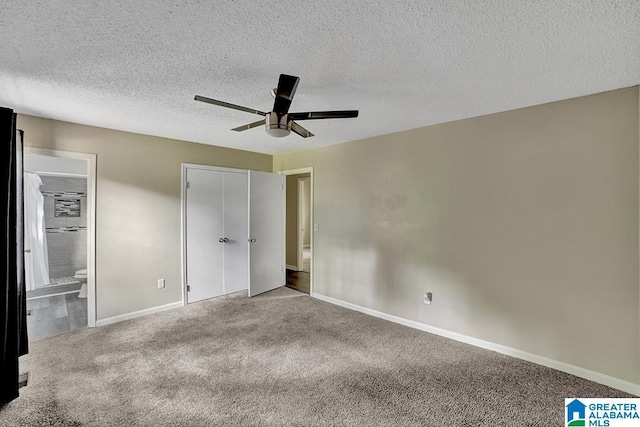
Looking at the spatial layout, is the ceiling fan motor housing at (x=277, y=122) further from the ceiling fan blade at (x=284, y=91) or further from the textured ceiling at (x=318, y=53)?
the textured ceiling at (x=318, y=53)

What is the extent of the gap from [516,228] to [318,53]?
237 cm

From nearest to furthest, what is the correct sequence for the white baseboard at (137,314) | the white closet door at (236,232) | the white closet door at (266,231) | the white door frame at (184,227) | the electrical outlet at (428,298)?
the electrical outlet at (428,298) → the white baseboard at (137,314) → the white door frame at (184,227) → the white closet door at (266,231) → the white closet door at (236,232)

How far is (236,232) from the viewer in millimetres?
4656

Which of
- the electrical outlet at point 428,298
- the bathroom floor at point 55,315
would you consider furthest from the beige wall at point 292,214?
the bathroom floor at point 55,315

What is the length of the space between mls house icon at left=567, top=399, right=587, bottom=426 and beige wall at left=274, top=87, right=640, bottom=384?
1.55ft

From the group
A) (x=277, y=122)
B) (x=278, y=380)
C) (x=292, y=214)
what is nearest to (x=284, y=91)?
(x=277, y=122)

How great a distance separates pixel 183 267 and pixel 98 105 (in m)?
2.29

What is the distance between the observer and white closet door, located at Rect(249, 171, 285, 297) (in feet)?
14.6

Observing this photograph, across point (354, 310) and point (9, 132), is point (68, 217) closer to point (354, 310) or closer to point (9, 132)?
point (9, 132)

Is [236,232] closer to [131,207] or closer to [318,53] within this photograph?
[131,207]

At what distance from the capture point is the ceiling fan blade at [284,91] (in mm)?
1579

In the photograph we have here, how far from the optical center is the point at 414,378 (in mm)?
2338

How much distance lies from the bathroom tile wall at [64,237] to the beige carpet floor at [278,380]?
2536 millimetres

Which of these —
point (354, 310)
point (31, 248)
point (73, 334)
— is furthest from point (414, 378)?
point (31, 248)
